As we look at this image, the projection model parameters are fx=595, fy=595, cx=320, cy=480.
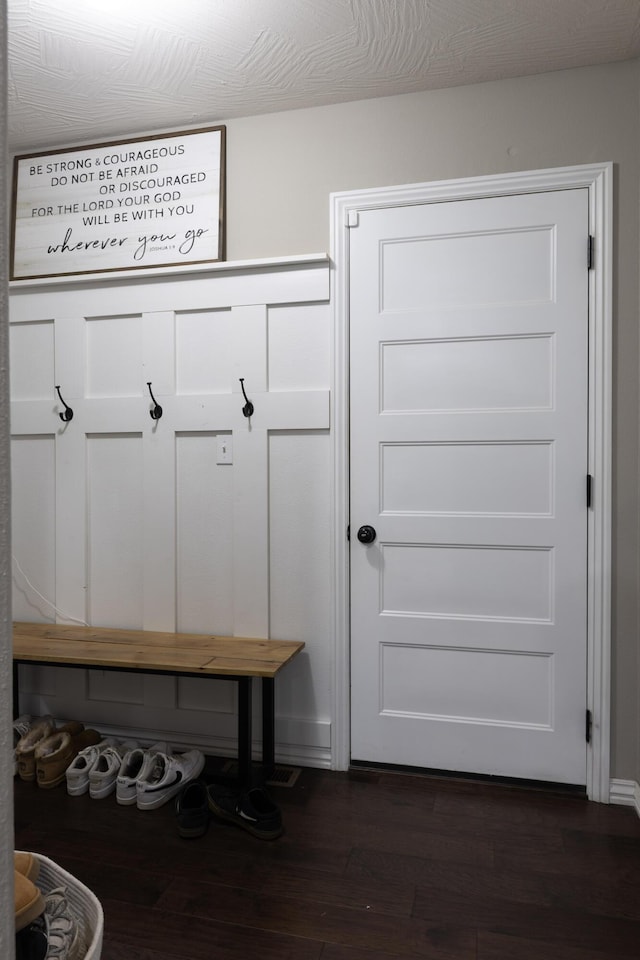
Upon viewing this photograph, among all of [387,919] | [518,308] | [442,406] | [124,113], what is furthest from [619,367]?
[124,113]

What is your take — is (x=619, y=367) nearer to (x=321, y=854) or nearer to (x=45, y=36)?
(x=321, y=854)

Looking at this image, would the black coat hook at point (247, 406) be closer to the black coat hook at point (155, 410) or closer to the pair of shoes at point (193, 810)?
the black coat hook at point (155, 410)

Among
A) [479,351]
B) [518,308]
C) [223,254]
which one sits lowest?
[479,351]

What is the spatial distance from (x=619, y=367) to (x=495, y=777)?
5.17 feet

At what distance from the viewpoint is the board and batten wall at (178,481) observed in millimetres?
2391

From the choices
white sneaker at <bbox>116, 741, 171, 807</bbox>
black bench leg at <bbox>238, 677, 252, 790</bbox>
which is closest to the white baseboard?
black bench leg at <bbox>238, 677, 252, 790</bbox>

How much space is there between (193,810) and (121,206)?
2.38 m

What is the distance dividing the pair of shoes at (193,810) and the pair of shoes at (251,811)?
0.13ft

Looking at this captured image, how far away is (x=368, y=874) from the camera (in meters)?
1.74

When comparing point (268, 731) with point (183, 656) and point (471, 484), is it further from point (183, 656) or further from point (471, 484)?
point (471, 484)

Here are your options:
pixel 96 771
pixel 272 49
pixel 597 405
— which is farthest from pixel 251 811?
pixel 272 49

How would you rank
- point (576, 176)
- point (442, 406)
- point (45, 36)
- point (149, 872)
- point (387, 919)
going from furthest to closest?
point (442, 406) < point (576, 176) < point (45, 36) < point (149, 872) < point (387, 919)

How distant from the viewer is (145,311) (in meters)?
2.52

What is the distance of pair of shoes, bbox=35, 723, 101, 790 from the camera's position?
2.27 metres
